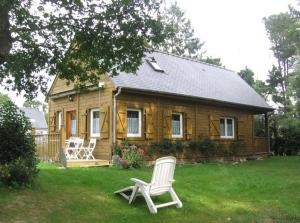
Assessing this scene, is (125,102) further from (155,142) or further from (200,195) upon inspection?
(200,195)

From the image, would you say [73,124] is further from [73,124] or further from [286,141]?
[286,141]

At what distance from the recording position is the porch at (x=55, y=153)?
14125 millimetres

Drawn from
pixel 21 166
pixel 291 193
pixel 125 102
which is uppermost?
pixel 125 102

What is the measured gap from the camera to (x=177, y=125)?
1853 cm

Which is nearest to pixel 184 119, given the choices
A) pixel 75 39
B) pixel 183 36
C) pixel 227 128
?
pixel 227 128

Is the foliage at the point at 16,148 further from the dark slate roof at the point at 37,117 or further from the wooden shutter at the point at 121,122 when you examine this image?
the dark slate roof at the point at 37,117

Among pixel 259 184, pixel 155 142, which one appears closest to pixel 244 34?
pixel 155 142

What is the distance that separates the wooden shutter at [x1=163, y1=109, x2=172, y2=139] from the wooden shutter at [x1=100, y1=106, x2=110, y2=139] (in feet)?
9.22

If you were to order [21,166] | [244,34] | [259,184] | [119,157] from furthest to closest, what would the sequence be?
[244,34] < [119,157] < [259,184] < [21,166]

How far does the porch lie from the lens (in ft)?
46.3

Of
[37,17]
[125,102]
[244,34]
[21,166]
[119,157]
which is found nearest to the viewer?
[21,166]

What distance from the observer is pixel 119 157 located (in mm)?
14914

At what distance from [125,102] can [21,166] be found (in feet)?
27.3

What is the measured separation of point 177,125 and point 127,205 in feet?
36.2
